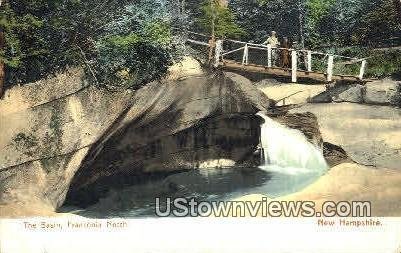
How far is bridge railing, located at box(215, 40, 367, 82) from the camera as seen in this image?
8961 mm

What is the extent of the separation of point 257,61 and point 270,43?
281mm

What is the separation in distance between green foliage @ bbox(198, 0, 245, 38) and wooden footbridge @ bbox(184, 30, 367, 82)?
119 millimetres

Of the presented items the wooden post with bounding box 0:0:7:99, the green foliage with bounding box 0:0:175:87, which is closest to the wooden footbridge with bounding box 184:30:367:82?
the green foliage with bounding box 0:0:175:87

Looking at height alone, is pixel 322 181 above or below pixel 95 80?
below

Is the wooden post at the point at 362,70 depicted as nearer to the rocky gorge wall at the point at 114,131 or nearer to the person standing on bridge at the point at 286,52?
the rocky gorge wall at the point at 114,131

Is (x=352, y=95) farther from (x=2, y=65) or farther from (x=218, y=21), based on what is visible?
(x=2, y=65)

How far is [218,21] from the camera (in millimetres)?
9008

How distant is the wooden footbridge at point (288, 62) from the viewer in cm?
897

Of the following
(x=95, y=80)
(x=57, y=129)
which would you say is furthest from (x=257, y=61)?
(x=57, y=129)

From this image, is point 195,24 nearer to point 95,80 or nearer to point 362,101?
point 95,80

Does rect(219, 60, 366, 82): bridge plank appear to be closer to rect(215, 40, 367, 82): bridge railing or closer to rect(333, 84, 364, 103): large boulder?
rect(215, 40, 367, 82): bridge railing

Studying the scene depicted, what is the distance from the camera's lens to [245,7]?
9047 millimetres

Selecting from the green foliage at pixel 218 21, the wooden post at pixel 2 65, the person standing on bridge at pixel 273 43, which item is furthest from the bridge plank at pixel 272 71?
the wooden post at pixel 2 65

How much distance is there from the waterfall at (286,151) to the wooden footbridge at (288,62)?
A: 632mm
